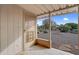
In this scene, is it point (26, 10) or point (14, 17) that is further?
point (26, 10)

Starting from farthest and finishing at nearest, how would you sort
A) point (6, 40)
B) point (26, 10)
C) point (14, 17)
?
point (26, 10) < point (14, 17) < point (6, 40)

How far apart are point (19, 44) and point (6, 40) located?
3.16 ft

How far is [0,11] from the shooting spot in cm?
322

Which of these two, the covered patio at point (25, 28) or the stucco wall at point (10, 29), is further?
the covered patio at point (25, 28)

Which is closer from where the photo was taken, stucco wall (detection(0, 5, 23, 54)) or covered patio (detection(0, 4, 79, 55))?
stucco wall (detection(0, 5, 23, 54))

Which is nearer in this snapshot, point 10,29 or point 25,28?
point 10,29

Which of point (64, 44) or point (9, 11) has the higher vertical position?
point (9, 11)

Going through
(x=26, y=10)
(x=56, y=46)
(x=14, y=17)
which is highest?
(x=26, y=10)

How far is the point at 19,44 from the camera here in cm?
439

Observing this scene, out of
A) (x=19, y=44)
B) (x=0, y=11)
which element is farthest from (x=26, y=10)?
(x=0, y=11)

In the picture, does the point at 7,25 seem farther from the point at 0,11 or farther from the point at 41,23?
the point at 41,23

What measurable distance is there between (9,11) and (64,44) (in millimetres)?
3373
